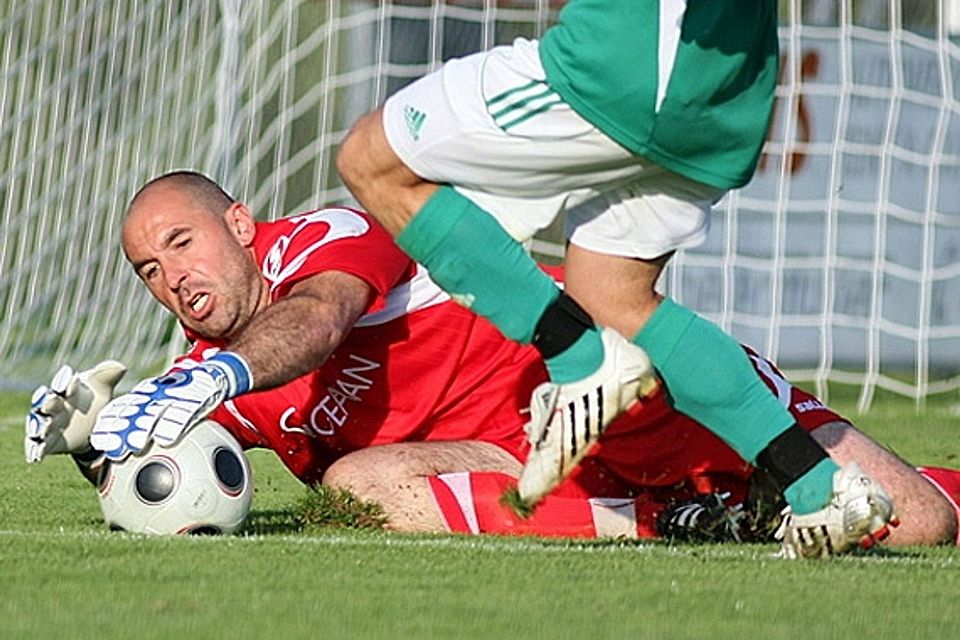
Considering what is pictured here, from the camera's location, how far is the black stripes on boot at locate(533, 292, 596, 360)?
3.42 metres

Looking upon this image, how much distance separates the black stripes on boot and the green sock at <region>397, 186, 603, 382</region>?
0.03ft

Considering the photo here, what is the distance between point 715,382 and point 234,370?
36.6 inches

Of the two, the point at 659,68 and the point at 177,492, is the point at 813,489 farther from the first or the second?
the point at 177,492

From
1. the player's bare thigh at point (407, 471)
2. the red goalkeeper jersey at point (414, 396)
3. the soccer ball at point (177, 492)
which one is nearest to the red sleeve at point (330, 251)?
the red goalkeeper jersey at point (414, 396)

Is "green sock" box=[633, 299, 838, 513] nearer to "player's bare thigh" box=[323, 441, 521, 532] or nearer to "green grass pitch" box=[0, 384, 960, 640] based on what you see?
"green grass pitch" box=[0, 384, 960, 640]

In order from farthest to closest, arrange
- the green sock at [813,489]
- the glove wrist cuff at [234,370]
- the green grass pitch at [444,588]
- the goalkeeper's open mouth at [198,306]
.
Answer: the goalkeeper's open mouth at [198,306] → the glove wrist cuff at [234,370] → the green sock at [813,489] → the green grass pitch at [444,588]

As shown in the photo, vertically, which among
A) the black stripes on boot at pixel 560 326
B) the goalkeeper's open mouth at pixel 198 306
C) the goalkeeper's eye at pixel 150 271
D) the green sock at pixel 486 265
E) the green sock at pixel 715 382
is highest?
the green sock at pixel 486 265

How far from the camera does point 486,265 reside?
11.3 ft

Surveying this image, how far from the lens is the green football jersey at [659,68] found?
3326mm

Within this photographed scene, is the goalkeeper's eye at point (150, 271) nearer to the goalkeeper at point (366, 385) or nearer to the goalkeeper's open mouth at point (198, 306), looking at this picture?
the goalkeeper at point (366, 385)

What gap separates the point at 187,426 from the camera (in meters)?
3.60

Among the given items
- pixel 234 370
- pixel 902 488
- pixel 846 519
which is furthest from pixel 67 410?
pixel 902 488

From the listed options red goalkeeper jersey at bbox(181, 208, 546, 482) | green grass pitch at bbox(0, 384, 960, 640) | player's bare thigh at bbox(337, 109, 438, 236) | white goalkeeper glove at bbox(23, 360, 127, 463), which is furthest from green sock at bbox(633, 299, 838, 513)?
white goalkeeper glove at bbox(23, 360, 127, 463)

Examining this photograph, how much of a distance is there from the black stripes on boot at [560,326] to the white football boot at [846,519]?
0.53 metres
